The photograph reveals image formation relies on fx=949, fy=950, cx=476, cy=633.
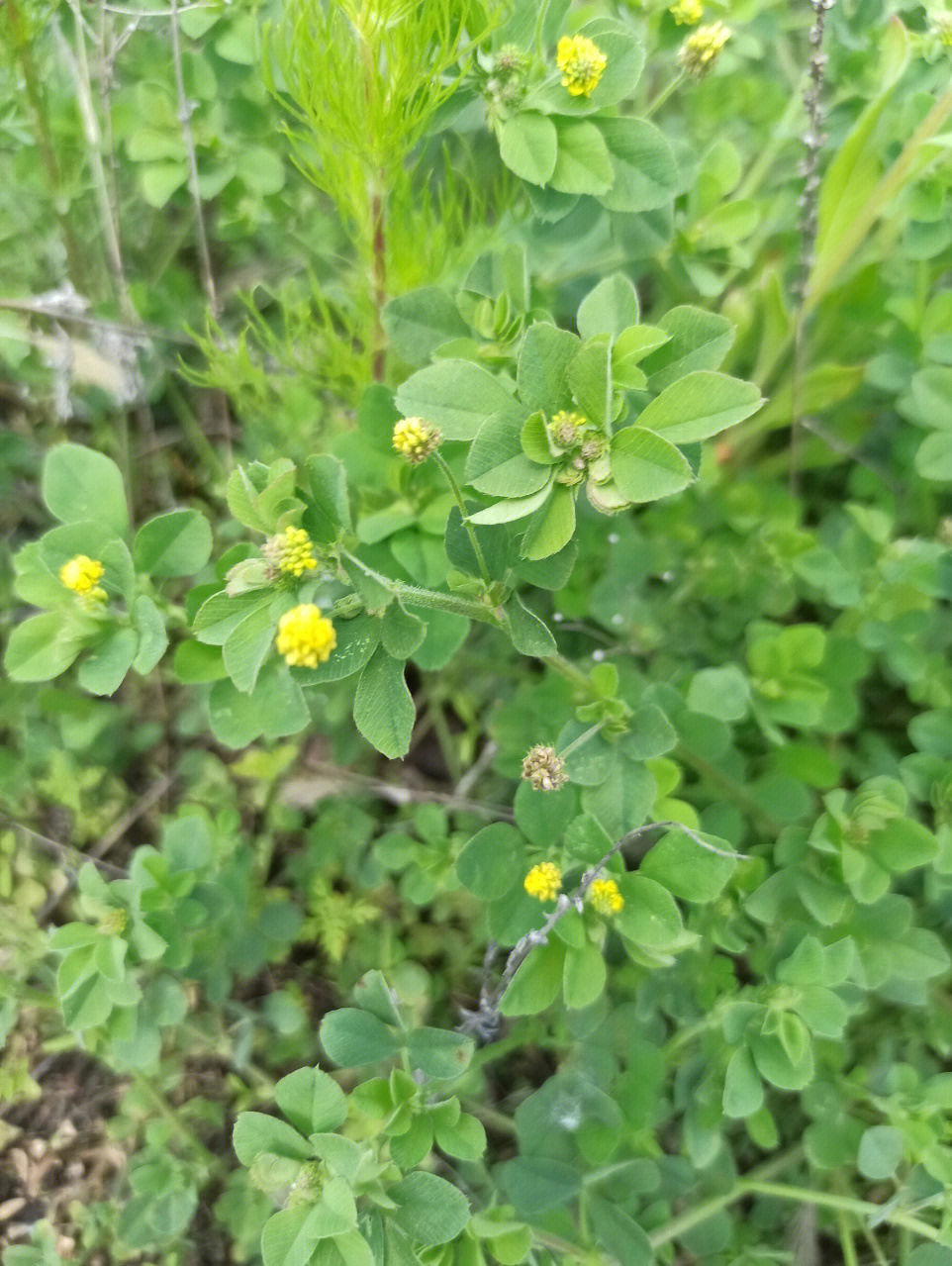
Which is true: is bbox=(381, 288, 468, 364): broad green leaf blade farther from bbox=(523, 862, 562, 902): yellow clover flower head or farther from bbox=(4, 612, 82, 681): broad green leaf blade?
bbox=(523, 862, 562, 902): yellow clover flower head

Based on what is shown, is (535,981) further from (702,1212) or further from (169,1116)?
(169,1116)

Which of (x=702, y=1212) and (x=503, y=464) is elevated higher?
(x=503, y=464)

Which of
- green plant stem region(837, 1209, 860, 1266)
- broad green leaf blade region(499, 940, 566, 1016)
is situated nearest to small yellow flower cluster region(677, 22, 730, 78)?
broad green leaf blade region(499, 940, 566, 1016)

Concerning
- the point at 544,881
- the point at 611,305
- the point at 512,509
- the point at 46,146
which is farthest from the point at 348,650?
the point at 46,146

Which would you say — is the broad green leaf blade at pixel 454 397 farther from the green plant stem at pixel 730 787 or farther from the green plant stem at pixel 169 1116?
the green plant stem at pixel 169 1116

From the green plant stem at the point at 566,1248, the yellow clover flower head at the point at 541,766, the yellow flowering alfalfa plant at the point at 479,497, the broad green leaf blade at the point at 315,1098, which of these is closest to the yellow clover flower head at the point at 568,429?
the yellow flowering alfalfa plant at the point at 479,497
